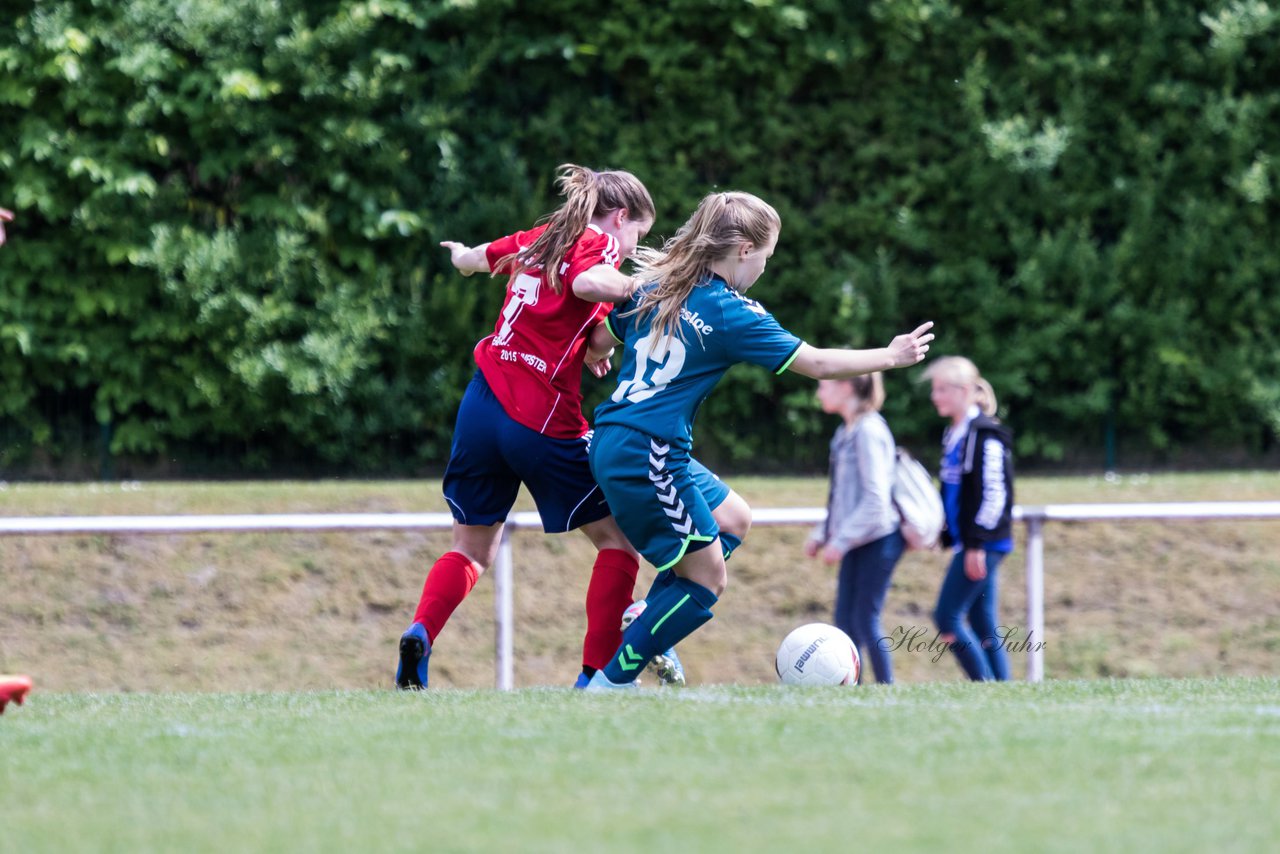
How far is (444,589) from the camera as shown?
5828mm

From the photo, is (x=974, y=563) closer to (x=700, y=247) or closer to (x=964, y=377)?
(x=964, y=377)

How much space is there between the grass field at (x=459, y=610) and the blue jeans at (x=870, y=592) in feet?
4.57

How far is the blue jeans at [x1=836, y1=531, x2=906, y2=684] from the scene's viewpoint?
7.65 metres

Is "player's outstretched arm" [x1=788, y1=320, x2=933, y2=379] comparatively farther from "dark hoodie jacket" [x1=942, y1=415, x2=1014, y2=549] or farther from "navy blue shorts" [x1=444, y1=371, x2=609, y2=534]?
"dark hoodie jacket" [x1=942, y1=415, x2=1014, y2=549]

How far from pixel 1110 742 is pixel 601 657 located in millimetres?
2134

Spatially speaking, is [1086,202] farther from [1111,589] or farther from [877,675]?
[877,675]

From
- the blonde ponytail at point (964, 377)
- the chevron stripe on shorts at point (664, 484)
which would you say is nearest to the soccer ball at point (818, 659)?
the chevron stripe on shorts at point (664, 484)

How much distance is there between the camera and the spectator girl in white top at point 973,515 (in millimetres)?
7305

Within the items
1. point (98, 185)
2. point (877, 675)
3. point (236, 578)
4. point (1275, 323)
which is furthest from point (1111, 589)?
point (98, 185)

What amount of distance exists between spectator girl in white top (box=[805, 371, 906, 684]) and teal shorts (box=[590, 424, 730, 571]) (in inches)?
97.3

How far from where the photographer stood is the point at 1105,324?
11.5 m

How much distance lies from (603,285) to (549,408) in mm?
581

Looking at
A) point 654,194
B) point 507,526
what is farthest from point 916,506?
point 654,194

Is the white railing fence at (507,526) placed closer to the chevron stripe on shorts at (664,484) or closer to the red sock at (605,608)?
the red sock at (605,608)
